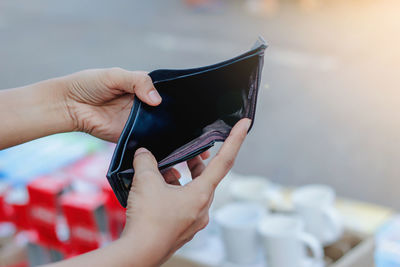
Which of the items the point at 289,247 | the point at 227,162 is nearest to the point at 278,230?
the point at 289,247

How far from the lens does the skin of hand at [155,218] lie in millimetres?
623

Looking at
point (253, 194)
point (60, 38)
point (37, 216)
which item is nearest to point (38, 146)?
point (37, 216)

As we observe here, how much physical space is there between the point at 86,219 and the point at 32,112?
0.44 meters

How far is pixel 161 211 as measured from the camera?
2.10 feet

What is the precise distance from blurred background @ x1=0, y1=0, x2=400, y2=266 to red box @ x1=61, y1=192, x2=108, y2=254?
0.32m

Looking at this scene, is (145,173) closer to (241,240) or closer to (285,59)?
(241,240)

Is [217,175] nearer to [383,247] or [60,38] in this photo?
[383,247]

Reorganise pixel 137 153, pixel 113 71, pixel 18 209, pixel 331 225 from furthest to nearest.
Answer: pixel 18 209, pixel 331 225, pixel 113 71, pixel 137 153

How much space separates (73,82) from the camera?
94 cm

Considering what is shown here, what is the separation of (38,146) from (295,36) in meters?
5.04

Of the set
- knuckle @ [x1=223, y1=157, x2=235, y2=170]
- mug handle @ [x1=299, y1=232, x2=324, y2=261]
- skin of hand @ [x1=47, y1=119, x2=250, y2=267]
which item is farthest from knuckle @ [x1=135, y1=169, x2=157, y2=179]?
mug handle @ [x1=299, y1=232, x2=324, y2=261]

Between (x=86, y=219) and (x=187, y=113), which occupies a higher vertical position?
(x=187, y=113)

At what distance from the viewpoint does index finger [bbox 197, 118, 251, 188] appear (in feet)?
2.28

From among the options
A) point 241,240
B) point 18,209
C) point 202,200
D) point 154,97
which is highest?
point 154,97
